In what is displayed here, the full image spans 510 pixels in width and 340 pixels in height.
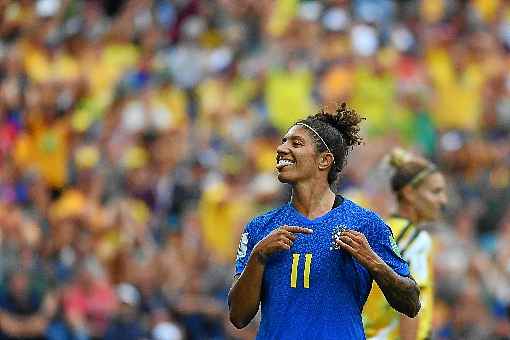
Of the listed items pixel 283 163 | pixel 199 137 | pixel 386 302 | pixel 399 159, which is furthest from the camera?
pixel 199 137

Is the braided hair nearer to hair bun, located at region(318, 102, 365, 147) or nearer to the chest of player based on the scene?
hair bun, located at region(318, 102, 365, 147)

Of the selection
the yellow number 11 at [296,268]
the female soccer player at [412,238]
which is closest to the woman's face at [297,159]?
the yellow number 11 at [296,268]

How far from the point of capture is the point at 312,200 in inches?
227

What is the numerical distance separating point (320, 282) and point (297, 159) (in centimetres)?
54

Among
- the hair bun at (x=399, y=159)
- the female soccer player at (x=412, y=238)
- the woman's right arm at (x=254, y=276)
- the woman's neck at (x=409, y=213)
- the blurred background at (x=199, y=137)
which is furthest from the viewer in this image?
the blurred background at (x=199, y=137)

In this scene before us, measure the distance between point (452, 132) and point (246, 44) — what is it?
2608mm

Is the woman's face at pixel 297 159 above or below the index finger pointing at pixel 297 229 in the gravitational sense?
above

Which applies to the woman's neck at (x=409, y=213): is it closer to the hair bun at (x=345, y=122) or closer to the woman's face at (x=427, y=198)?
the woman's face at (x=427, y=198)

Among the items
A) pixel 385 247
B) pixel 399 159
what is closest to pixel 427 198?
pixel 399 159

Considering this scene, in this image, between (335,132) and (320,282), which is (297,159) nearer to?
(335,132)

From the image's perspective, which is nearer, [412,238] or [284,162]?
[284,162]

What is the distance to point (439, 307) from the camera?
1246 centimetres

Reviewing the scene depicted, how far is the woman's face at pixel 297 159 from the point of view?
5707mm

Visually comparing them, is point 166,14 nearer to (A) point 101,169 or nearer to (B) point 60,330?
(A) point 101,169
